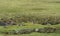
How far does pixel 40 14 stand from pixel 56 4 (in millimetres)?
635

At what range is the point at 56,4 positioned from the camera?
5.95 metres

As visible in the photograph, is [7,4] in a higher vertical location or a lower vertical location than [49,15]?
higher

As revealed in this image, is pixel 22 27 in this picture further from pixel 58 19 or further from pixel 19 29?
pixel 58 19

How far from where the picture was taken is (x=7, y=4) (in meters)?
5.88

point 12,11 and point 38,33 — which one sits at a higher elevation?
point 12,11

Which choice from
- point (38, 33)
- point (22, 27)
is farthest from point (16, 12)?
point (38, 33)

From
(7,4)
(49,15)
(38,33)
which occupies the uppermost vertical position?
(7,4)

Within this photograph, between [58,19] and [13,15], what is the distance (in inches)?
47.6

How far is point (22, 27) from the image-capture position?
5.38 meters

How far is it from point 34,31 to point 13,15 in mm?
746

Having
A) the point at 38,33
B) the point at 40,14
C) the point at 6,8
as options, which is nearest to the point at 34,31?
the point at 38,33

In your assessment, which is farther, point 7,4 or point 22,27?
point 7,4

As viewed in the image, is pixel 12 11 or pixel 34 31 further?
pixel 12 11

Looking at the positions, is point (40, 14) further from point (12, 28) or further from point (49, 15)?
point (12, 28)
